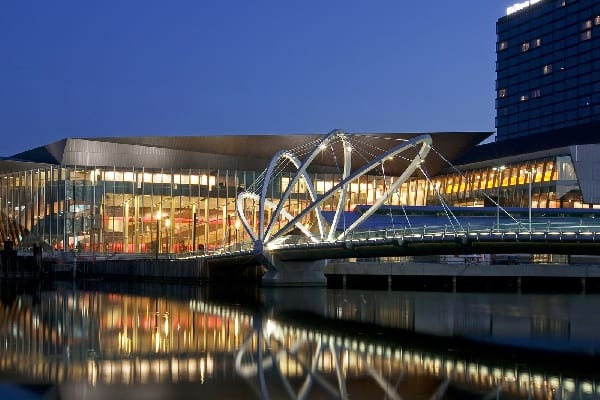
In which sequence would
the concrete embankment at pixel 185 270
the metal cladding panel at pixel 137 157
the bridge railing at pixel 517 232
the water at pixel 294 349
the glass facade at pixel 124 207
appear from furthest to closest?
1. the metal cladding panel at pixel 137 157
2. the glass facade at pixel 124 207
3. the concrete embankment at pixel 185 270
4. the bridge railing at pixel 517 232
5. the water at pixel 294 349

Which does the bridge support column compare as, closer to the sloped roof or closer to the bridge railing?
the bridge railing

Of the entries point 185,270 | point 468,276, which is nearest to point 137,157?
point 185,270

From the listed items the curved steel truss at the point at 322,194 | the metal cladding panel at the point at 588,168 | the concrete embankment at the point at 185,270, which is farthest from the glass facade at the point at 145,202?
the curved steel truss at the point at 322,194

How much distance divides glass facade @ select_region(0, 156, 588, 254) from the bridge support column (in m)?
30.7

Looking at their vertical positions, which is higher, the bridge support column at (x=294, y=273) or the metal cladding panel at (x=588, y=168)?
the metal cladding panel at (x=588, y=168)

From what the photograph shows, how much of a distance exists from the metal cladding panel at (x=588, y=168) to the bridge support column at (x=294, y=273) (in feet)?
121

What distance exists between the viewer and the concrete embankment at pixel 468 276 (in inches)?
3627

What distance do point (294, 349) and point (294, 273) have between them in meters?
45.5

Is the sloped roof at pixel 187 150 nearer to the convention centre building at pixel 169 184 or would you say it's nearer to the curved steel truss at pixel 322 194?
the convention centre building at pixel 169 184

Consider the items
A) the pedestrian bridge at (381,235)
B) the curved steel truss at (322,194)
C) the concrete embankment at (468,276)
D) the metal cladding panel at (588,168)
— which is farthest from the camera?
the metal cladding panel at (588,168)

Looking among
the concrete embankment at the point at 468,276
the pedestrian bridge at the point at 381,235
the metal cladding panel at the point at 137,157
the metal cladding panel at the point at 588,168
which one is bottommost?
the concrete embankment at the point at 468,276

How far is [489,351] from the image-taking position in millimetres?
39844

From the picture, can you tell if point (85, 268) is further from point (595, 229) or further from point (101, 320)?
point (595, 229)

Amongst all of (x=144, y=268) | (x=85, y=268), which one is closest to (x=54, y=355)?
(x=144, y=268)
